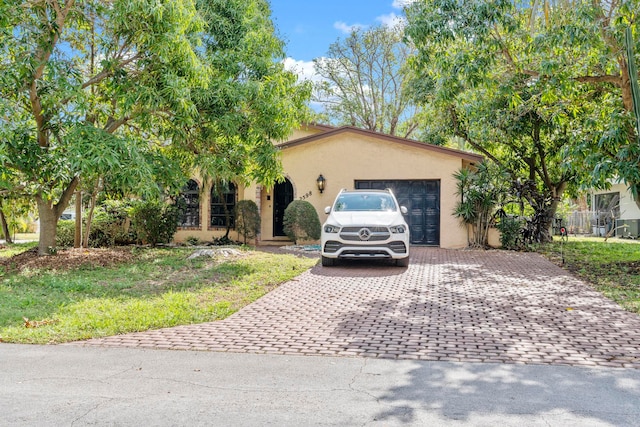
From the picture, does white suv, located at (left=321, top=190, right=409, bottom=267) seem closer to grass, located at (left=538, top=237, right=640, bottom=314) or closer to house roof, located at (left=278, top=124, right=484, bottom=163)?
grass, located at (left=538, top=237, right=640, bottom=314)

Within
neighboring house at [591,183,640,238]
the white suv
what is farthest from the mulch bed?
neighboring house at [591,183,640,238]

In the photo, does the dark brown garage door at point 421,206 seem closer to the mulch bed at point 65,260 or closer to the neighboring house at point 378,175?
the neighboring house at point 378,175

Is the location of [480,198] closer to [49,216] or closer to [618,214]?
[49,216]

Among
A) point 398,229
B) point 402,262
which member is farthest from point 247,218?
point 398,229

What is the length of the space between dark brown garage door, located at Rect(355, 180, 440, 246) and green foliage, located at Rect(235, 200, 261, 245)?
4.73 m

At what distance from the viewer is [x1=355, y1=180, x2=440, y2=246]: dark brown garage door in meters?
16.9

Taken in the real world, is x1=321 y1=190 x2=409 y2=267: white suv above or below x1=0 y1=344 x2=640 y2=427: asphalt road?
above

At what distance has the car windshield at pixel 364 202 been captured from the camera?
12109mm

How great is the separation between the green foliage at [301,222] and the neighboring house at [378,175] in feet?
2.54

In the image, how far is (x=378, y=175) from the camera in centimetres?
1705

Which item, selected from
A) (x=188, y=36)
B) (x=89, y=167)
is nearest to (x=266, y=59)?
(x=188, y=36)

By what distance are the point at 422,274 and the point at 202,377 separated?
711 centimetres

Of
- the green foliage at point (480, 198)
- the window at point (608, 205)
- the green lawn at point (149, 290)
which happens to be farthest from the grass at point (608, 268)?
the window at point (608, 205)

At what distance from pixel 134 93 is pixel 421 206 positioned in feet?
33.9
